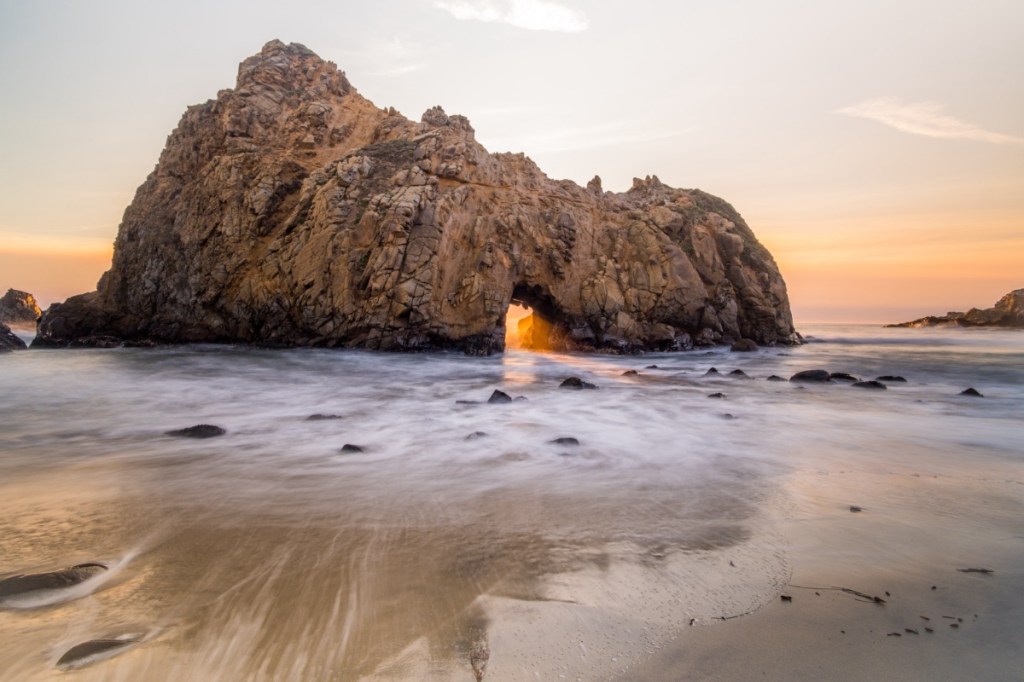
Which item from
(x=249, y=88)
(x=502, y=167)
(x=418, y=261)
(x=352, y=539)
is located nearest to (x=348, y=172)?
(x=418, y=261)

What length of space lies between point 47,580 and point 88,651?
0.94 metres

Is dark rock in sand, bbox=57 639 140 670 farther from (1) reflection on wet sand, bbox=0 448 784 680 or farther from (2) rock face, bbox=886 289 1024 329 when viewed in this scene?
(2) rock face, bbox=886 289 1024 329

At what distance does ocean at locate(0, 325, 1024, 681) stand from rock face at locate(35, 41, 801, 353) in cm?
Answer: 1067

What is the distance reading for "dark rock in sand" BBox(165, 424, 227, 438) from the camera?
22.2 ft

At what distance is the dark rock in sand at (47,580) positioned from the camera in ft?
8.87

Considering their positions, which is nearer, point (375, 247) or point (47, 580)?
point (47, 580)

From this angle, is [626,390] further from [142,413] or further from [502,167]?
[502,167]

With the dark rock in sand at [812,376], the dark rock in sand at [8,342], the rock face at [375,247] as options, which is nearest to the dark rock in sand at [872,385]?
the dark rock in sand at [812,376]

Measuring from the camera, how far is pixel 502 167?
2322 centimetres

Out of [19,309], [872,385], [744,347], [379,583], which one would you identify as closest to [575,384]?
[872,385]

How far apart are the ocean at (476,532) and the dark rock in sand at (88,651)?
32 millimetres

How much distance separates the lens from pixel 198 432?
6809 mm

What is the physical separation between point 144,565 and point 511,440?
14.1 ft

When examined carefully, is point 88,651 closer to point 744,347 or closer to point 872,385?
point 872,385
